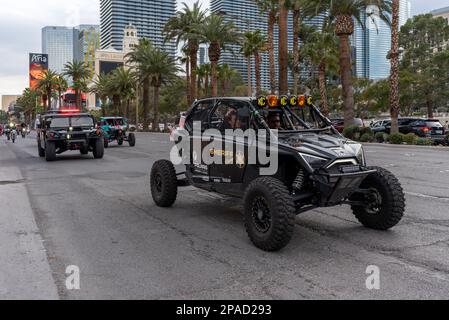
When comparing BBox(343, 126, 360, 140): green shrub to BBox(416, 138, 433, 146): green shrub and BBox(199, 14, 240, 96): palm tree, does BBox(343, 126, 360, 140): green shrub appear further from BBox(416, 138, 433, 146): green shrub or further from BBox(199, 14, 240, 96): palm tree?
BBox(199, 14, 240, 96): palm tree

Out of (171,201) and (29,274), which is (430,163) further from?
(29,274)

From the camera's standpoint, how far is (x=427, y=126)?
2841cm

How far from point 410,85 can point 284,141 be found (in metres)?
52.4

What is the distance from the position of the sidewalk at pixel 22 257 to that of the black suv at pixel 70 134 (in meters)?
9.14

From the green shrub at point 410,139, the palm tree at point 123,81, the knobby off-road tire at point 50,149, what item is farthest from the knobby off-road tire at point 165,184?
the palm tree at point 123,81

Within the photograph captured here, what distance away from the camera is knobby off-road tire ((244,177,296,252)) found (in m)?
5.44

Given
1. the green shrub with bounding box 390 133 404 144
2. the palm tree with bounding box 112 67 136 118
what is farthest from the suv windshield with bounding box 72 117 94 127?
the palm tree with bounding box 112 67 136 118

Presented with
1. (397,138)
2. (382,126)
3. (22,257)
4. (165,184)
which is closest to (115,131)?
(397,138)

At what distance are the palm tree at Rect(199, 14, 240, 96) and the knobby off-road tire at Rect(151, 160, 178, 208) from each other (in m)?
38.9

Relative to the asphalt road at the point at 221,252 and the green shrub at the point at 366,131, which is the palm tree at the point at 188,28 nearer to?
the green shrub at the point at 366,131

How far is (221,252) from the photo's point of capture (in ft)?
18.8

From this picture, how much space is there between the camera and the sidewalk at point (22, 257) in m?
4.52

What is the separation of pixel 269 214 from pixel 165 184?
9.89 ft

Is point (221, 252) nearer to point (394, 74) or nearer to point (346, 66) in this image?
point (394, 74)
